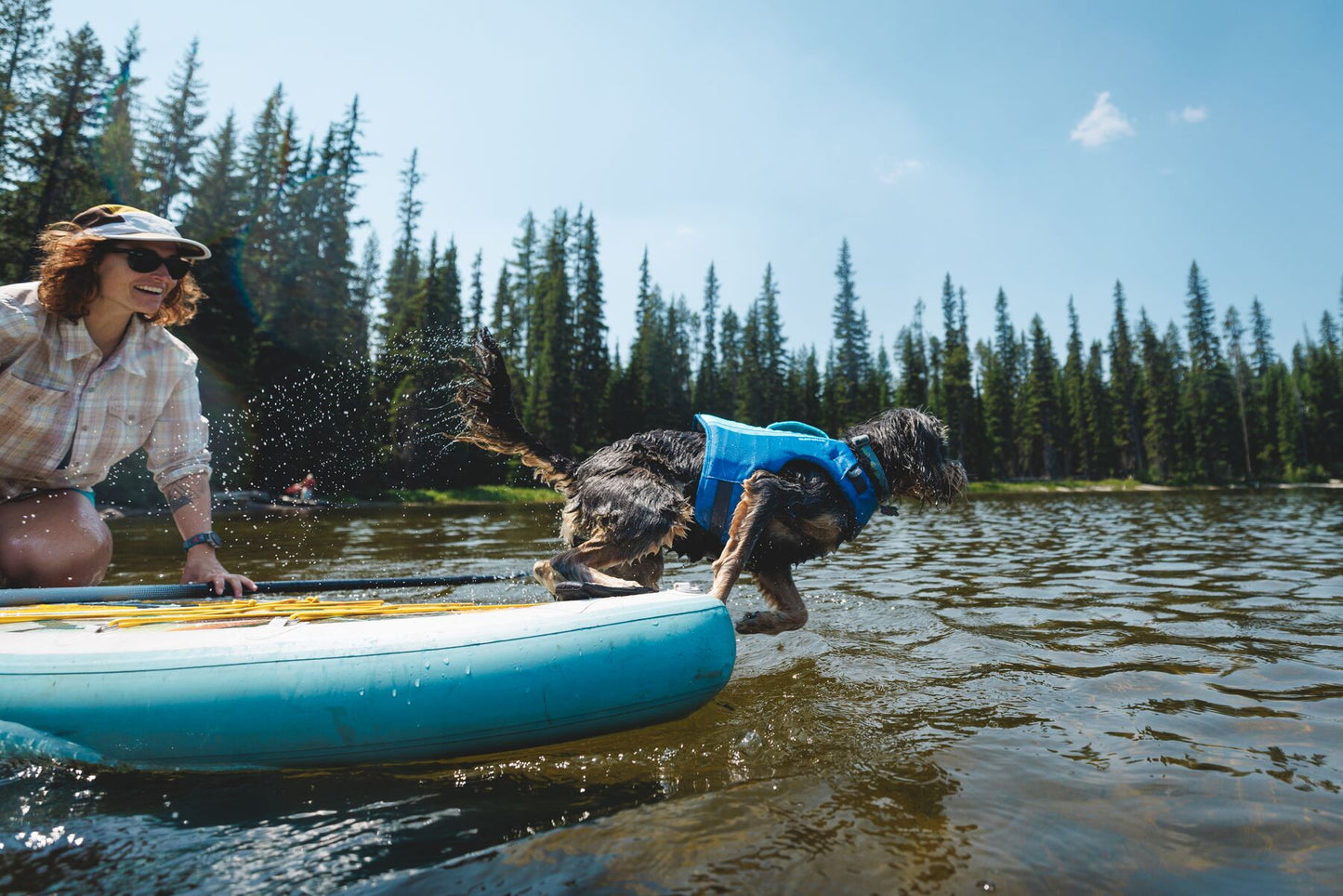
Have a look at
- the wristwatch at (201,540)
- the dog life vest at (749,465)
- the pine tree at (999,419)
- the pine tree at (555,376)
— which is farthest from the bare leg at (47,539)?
the pine tree at (999,419)

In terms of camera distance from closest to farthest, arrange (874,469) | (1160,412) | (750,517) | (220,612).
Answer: (220,612) < (750,517) < (874,469) < (1160,412)

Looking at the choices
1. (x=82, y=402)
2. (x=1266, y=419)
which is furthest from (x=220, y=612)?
(x=1266, y=419)

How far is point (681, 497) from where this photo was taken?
206 inches

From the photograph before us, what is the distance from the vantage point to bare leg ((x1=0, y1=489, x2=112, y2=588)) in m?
4.34

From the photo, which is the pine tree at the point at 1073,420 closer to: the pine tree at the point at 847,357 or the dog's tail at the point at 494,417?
the pine tree at the point at 847,357

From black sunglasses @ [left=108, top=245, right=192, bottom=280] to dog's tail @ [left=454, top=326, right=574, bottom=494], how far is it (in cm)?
193

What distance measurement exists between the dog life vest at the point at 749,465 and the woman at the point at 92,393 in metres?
3.26

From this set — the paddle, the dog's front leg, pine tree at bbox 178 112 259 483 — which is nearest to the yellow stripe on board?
the paddle

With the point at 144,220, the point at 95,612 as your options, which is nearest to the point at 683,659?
the point at 95,612

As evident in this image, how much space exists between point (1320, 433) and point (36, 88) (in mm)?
109701

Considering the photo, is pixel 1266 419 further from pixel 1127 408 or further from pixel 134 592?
pixel 134 592

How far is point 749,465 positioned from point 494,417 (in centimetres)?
215

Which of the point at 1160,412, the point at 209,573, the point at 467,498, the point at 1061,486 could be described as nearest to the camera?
the point at 209,573

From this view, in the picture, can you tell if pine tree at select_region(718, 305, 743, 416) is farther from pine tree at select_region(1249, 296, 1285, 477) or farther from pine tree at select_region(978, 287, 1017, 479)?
pine tree at select_region(1249, 296, 1285, 477)
